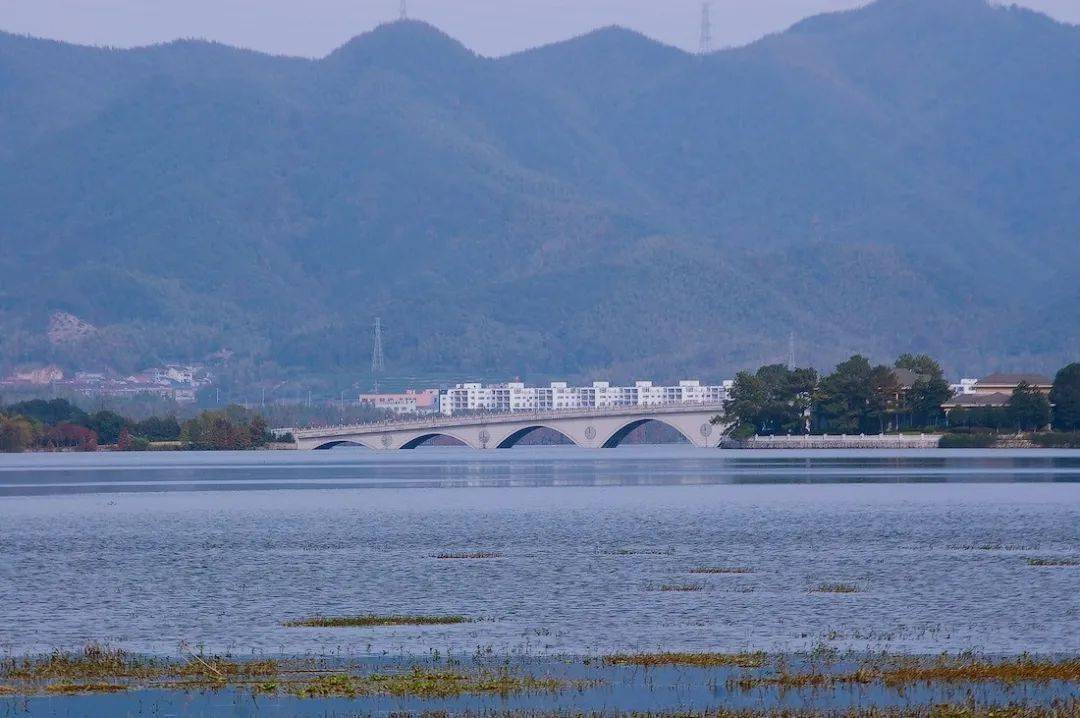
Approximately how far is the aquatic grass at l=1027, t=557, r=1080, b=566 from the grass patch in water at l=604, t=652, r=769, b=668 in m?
19.3

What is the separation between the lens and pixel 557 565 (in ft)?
196

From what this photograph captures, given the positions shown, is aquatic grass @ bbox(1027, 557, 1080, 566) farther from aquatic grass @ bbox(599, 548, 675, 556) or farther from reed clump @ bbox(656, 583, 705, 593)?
aquatic grass @ bbox(599, 548, 675, 556)

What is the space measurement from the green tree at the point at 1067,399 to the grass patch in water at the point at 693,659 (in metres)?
148

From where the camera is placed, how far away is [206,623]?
4666 cm

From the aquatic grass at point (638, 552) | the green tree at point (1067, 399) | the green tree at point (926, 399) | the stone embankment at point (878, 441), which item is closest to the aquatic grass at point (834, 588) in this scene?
the aquatic grass at point (638, 552)

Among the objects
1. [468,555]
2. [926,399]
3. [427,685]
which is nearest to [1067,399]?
[926,399]

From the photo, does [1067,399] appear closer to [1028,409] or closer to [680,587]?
[1028,409]

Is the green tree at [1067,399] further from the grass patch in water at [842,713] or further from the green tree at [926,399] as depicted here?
the grass patch in water at [842,713]

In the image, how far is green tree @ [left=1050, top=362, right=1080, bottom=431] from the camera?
7195 inches

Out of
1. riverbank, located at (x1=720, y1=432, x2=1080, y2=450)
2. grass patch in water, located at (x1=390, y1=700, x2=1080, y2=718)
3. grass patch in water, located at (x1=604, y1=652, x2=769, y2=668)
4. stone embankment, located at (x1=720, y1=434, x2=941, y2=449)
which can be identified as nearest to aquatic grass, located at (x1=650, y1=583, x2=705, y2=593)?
grass patch in water, located at (x1=604, y1=652, x2=769, y2=668)

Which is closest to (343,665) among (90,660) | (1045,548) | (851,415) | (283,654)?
(283,654)

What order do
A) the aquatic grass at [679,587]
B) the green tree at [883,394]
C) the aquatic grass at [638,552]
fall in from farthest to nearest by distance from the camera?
the green tree at [883,394] → the aquatic grass at [638,552] → the aquatic grass at [679,587]

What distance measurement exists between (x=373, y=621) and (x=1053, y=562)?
68.7 feet

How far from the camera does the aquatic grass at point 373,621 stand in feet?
151
